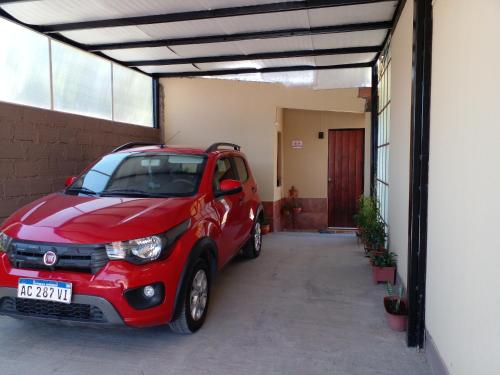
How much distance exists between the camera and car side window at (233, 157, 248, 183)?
4988mm

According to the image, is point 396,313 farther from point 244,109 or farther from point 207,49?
point 244,109

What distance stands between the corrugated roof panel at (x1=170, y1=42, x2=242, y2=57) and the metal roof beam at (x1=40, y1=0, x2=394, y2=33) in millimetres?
1118

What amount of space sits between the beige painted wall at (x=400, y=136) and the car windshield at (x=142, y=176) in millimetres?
1959

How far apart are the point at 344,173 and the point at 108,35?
6.19 metres

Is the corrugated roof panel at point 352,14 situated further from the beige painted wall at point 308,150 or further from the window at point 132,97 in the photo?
the beige painted wall at point 308,150

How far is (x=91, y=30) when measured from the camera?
496cm

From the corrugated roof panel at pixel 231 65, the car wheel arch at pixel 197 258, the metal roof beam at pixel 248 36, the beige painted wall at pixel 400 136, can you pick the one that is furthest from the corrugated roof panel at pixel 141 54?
the car wheel arch at pixel 197 258

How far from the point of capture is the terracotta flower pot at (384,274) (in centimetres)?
432

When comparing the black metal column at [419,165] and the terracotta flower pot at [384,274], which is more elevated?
the black metal column at [419,165]

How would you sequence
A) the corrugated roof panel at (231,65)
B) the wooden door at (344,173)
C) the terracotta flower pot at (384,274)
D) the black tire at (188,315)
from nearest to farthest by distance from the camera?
the black tire at (188,315)
the terracotta flower pot at (384,274)
the corrugated roof panel at (231,65)
the wooden door at (344,173)

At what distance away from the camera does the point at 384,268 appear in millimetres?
4328

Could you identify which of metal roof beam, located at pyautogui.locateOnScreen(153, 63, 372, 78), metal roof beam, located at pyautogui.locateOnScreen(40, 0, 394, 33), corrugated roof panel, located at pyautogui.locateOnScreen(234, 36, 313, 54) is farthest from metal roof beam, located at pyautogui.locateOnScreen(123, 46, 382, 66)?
metal roof beam, located at pyautogui.locateOnScreen(40, 0, 394, 33)

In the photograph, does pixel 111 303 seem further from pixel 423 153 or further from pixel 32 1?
pixel 32 1

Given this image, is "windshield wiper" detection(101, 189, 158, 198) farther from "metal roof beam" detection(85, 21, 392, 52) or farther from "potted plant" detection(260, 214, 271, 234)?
"potted plant" detection(260, 214, 271, 234)
